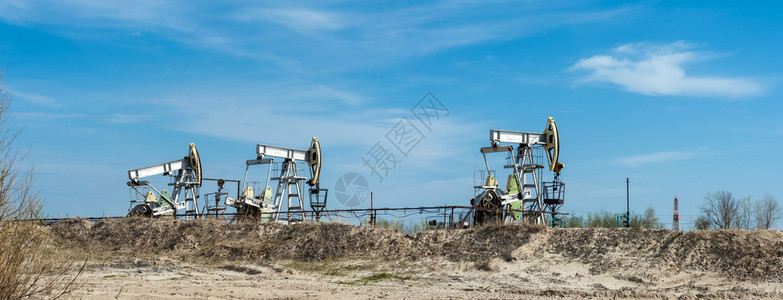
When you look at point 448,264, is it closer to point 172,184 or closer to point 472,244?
point 472,244

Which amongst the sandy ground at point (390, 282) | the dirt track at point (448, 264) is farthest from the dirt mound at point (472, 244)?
the sandy ground at point (390, 282)

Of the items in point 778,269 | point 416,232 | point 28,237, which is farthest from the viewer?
point 416,232

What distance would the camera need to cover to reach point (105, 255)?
880 inches

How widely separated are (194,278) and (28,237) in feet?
23.6

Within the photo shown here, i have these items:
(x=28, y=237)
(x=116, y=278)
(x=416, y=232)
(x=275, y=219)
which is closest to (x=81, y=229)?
(x=275, y=219)

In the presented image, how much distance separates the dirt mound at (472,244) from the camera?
16484 millimetres

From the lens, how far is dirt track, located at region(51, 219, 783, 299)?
47.2 ft

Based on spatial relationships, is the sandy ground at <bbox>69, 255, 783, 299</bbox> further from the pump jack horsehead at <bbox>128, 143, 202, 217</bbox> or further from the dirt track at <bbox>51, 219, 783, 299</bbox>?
the pump jack horsehead at <bbox>128, 143, 202, 217</bbox>

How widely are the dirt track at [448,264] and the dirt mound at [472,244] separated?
4 centimetres

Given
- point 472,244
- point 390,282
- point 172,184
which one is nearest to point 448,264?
point 472,244

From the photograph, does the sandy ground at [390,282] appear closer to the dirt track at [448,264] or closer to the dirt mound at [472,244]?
the dirt track at [448,264]

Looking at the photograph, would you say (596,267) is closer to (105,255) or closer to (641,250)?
(641,250)

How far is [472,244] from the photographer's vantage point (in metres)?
19.2

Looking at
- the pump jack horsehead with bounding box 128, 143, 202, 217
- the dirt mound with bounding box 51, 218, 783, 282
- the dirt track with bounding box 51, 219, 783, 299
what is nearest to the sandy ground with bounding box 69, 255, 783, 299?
the dirt track with bounding box 51, 219, 783, 299
